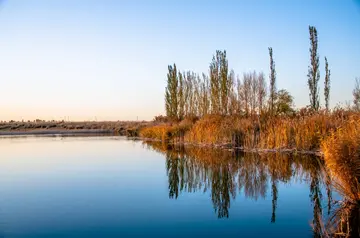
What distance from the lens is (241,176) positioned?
9109 millimetres

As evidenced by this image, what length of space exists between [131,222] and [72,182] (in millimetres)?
4073

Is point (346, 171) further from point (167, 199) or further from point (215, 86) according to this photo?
point (215, 86)

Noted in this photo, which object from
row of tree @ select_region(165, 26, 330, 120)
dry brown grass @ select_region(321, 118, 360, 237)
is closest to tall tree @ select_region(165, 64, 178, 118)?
row of tree @ select_region(165, 26, 330, 120)

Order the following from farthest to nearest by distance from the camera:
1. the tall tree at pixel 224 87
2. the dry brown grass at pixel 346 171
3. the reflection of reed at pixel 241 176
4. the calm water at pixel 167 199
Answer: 1. the tall tree at pixel 224 87
2. the reflection of reed at pixel 241 176
3. the dry brown grass at pixel 346 171
4. the calm water at pixel 167 199

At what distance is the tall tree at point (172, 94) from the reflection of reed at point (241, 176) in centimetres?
1669

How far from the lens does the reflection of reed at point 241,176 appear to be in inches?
278

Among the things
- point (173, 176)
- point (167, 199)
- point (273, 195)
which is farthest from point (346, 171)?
point (173, 176)

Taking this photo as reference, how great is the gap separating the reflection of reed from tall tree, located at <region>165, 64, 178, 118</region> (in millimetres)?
16690

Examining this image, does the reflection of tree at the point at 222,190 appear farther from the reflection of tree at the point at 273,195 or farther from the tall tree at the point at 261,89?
the tall tree at the point at 261,89

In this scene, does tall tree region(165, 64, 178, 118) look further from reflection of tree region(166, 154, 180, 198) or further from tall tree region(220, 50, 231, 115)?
reflection of tree region(166, 154, 180, 198)

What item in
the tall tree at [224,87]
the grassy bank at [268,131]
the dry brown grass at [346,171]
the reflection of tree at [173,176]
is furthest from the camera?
the tall tree at [224,87]

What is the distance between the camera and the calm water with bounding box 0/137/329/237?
5129 millimetres

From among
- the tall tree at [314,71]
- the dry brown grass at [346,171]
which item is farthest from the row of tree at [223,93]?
the dry brown grass at [346,171]

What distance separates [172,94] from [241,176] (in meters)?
20.9
